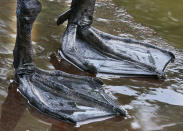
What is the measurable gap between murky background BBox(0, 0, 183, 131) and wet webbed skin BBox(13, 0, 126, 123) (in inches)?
3.3

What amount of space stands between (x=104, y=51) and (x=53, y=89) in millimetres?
1278

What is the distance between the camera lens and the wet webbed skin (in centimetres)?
325

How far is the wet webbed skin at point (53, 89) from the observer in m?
3.25

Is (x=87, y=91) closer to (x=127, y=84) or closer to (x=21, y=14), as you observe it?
(x=127, y=84)

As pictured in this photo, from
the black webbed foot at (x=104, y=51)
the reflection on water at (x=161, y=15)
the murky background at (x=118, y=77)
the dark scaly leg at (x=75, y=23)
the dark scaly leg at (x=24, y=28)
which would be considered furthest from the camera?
the reflection on water at (x=161, y=15)

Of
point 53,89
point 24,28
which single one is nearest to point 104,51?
point 53,89

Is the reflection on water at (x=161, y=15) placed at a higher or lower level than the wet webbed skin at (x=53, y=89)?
lower

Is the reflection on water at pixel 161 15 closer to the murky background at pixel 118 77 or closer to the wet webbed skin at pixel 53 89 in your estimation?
the murky background at pixel 118 77

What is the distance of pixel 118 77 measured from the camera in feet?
13.8

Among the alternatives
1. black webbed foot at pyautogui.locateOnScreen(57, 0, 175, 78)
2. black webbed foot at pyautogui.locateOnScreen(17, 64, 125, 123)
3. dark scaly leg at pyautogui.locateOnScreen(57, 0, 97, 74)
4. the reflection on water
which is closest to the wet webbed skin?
black webbed foot at pyautogui.locateOnScreen(17, 64, 125, 123)

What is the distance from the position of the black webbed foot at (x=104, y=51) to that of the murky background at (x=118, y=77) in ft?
0.44

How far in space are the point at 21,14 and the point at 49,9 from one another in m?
2.75

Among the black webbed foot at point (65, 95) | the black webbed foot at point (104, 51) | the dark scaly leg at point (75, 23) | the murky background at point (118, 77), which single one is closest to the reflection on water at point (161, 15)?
the murky background at point (118, 77)

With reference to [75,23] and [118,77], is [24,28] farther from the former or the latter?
[75,23]
